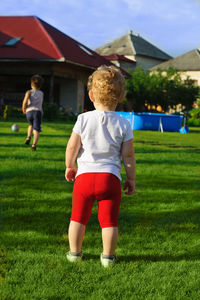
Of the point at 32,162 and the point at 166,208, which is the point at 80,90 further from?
the point at 166,208

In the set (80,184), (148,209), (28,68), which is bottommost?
(148,209)

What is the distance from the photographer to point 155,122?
21000 millimetres

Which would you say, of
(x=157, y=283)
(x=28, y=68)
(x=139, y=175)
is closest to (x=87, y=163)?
(x=157, y=283)

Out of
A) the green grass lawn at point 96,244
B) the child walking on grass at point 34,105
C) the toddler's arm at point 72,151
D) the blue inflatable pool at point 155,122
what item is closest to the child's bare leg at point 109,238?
the green grass lawn at point 96,244

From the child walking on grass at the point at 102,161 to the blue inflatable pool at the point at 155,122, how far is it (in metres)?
17.9

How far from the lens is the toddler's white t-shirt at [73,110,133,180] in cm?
305

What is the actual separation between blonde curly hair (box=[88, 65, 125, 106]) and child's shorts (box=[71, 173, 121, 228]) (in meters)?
0.55

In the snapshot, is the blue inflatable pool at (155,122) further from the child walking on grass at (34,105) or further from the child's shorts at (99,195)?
the child's shorts at (99,195)

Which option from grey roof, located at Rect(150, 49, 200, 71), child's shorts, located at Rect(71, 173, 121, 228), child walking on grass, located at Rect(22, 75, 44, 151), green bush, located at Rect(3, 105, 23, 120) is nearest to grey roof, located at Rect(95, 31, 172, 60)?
grey roof, located at Rect(150, 49, 200, 71)

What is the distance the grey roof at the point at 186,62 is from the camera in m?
57.2

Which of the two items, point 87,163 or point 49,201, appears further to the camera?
point 49,201

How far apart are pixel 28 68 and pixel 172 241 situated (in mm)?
23296

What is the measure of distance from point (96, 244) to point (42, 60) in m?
21.6

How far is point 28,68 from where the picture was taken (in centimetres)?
2567
